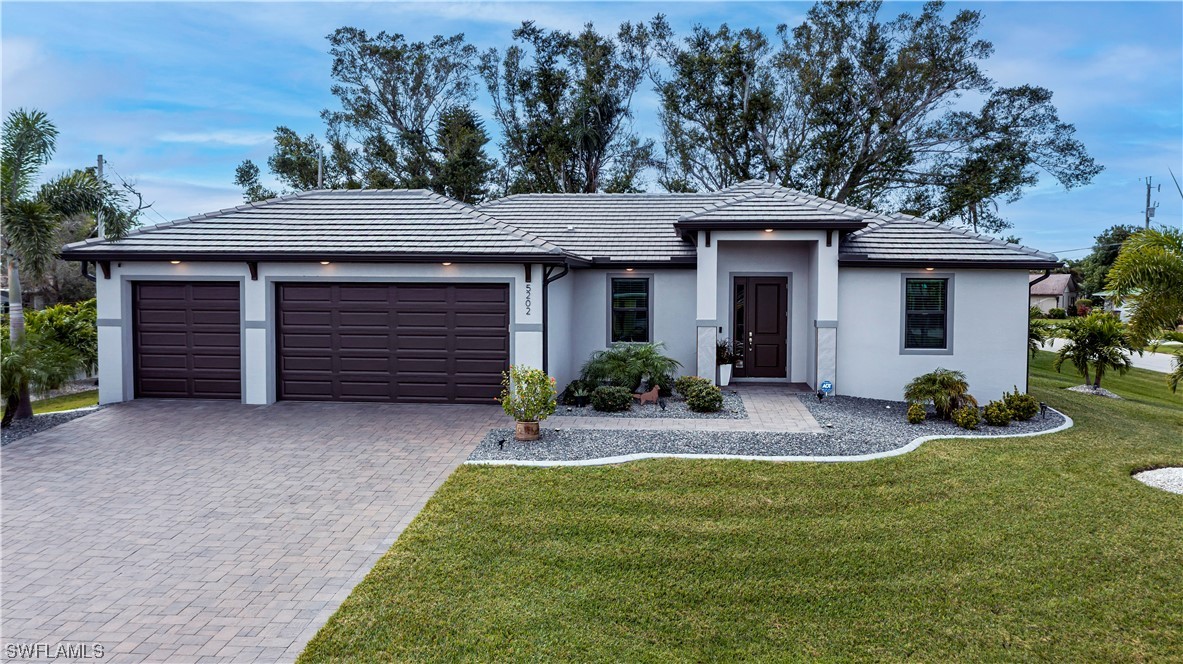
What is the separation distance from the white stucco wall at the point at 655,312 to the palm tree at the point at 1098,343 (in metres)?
9.41

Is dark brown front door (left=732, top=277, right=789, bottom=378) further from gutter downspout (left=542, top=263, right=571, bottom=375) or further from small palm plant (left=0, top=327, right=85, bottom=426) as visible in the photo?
small palm plant (left=0, top=327, right=85, bottom=426)

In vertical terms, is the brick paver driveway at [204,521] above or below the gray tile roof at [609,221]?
below

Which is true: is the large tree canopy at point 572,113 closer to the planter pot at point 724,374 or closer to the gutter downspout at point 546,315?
the planter pot at point 724,374

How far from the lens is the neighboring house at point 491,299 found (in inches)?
440

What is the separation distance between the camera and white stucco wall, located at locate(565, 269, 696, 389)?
13.2m

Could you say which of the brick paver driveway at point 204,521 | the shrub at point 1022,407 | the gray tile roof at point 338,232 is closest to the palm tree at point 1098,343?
the shrub at point 1022,407

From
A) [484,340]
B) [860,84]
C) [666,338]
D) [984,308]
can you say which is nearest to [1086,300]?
[860,84]

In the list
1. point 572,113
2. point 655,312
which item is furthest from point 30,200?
point 572,113

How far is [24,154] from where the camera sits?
10.1m

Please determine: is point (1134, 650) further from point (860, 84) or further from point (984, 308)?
point (860, 84)

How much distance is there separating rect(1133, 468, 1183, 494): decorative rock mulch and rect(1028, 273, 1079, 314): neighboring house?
158 ft

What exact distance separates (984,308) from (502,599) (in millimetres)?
11151

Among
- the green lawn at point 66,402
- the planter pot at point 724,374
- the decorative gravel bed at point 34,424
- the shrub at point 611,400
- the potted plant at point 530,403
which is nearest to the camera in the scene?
the potted plant at point 530,403

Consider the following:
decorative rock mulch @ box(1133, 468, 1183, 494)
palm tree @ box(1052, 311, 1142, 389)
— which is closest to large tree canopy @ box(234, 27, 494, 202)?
palm tree @ box(1052, 311, 1142, 389)
